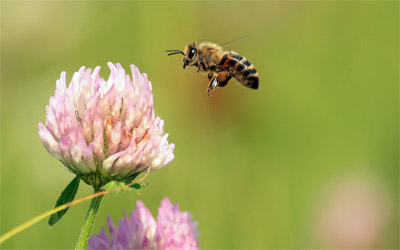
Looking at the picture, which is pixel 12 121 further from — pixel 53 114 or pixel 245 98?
pixel 53 114

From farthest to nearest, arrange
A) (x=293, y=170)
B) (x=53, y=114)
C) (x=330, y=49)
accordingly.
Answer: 1. (x=330, y=49)
2. (x=293, y=170)
3. (x=53, y=114)

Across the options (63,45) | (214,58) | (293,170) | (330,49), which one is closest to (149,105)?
(214,58)

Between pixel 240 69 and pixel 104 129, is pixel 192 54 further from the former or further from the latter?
pixel 104 129

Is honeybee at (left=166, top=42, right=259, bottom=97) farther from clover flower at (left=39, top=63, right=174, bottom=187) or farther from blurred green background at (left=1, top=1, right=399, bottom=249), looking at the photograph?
clover flower at (left=39, top=63, right=174, bottom=187)

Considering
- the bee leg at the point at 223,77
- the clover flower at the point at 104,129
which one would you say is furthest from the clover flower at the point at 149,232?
the bee leg at the point at 223,77

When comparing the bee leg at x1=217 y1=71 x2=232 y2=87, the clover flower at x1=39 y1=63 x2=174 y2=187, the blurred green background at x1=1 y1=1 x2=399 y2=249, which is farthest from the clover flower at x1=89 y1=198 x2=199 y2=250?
the blurred green background at x1=1 y1=1 x2=399 y2=249

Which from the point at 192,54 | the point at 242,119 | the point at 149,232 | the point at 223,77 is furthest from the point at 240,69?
the point at 242,119
